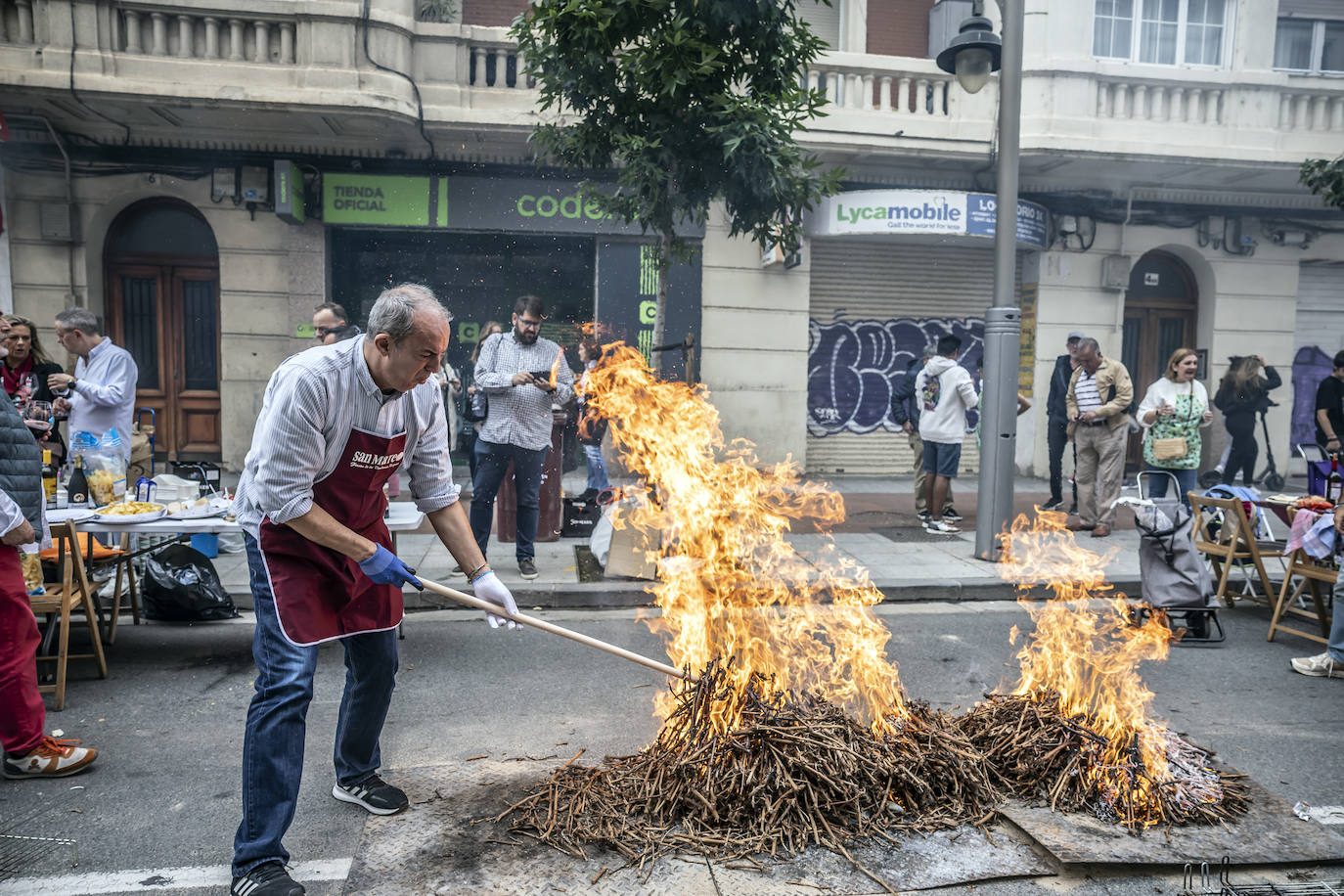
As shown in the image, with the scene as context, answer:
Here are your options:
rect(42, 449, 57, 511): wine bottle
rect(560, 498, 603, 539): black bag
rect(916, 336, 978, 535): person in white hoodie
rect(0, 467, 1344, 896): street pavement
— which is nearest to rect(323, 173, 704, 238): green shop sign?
rect(560, 498, 603, 539): black bag

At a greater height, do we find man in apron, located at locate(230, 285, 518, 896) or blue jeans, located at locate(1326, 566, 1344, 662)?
man in apron, located at locate(230, 285, 518, 896)

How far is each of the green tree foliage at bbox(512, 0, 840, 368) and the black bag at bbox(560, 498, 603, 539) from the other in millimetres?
2229

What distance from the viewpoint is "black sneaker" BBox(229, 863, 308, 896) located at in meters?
2.81

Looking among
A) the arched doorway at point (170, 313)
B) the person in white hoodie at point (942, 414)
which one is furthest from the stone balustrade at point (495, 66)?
the person in white hoodie at point (942, 414)

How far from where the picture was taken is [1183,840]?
10.5 feet

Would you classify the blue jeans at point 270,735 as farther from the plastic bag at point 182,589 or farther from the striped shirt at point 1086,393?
the striped shirt at point 1086,393

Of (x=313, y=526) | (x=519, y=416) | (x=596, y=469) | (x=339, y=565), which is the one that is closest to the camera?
(x=313, y=526)

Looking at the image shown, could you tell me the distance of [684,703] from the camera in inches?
137

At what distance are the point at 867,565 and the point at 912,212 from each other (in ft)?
22.2

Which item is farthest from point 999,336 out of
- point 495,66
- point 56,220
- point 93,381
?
point 56,220

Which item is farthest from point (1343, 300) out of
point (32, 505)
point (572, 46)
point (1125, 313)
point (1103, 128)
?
point (32, 505)

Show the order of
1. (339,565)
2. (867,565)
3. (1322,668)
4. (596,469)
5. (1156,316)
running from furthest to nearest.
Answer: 1. (1156,316)
2. (596,469)
3. (867,565)
4. (1322,668)
5. (339,565)

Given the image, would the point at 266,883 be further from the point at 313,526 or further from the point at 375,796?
the point at 313,526

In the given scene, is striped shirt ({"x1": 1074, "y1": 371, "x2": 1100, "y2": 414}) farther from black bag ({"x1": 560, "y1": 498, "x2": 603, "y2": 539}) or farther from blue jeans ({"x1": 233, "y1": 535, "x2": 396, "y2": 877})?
blue jeans ({"x1": 233, "y1": 535, "x2": 396, "y2": 877})
